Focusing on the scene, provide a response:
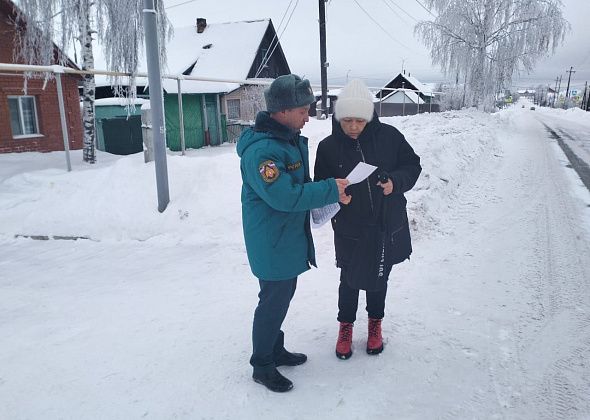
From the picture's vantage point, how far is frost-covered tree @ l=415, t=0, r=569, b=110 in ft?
63.3

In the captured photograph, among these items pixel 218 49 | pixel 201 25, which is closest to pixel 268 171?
pixel 218 49

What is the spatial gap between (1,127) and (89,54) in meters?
3.96

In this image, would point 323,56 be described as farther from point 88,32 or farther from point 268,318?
point 268,318

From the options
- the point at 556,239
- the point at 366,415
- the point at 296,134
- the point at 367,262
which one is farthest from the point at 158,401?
the point at 556,239

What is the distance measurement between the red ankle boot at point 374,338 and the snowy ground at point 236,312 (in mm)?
63

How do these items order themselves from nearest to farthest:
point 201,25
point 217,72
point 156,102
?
point 156,102 → point 217,72 → point 201,25

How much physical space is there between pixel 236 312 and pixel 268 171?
1684 millimetres

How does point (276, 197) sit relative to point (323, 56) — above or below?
below

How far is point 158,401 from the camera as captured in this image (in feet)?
7.63

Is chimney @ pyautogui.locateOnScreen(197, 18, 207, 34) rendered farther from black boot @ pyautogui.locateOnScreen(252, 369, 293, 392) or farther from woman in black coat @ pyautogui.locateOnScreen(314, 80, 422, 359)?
black boot @ pyautogui.locateOnScreen(252, 369, 293, 392)

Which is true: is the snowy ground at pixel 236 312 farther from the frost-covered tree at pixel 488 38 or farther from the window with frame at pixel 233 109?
the frost-covered tree at pixel 488 38

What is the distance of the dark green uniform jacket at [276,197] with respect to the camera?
2.06 meters

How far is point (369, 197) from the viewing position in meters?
2.54

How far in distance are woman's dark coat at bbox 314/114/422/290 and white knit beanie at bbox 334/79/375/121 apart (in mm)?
97
